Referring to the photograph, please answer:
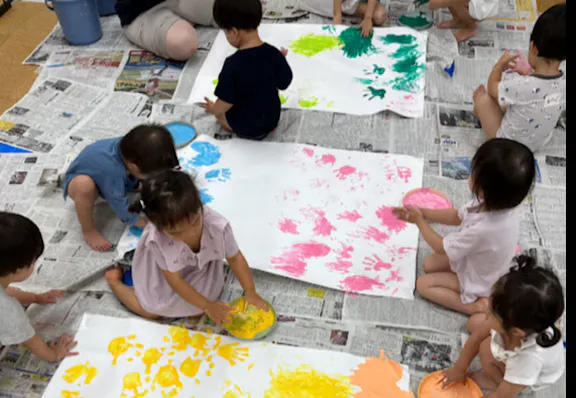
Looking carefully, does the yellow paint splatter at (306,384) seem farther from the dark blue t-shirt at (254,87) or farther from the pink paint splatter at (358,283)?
the dark blue t-shirt at (254,87)

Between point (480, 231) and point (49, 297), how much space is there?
111cm

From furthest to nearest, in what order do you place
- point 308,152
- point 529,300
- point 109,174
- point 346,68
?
point 346,68 → point 308,152 → point 109,174 → point 529,300

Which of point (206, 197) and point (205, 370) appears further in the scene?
point (206, 197)

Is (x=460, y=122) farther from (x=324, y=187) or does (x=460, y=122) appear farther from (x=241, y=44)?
(x=241, y=44)

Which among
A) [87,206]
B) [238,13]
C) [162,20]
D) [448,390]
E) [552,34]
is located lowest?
[448,390]

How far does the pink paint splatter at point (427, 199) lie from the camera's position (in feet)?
5.48

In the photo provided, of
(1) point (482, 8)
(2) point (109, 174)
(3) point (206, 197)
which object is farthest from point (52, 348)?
(1) point (482, 8)

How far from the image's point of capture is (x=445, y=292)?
142 cm

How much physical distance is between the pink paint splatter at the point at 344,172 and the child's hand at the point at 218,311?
0.62 meters

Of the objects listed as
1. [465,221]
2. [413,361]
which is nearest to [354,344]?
[413,361]

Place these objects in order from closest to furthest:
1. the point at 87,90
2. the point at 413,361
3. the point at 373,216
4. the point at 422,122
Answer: the point at 413,361 → the point at 373,216 → the point at 422,122 → the point at 87,90

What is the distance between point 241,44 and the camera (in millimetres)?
1739

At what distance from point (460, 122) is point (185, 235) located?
47.0 inches

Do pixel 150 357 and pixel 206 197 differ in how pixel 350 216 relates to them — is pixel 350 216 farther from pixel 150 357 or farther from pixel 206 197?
pixel 150 357
